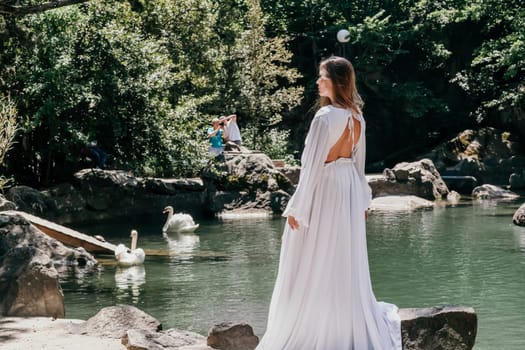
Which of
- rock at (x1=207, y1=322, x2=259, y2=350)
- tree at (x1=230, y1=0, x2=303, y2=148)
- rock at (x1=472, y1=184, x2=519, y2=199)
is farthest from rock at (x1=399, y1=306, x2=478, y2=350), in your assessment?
tree at (x1=230, y1=0, x2=303, y2=148)

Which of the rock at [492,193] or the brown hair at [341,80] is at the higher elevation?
the brown hair at [341,80]

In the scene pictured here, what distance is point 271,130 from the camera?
2886 cm

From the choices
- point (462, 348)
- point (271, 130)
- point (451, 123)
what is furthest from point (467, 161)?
point (462, 348)

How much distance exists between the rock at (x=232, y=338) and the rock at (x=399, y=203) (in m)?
14.8

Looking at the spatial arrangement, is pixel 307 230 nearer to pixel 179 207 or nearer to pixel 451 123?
pixel 179 207

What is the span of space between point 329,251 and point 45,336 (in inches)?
113

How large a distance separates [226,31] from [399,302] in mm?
19123

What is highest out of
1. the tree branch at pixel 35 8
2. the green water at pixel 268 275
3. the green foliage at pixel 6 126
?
the tree branch at pixel 35 8

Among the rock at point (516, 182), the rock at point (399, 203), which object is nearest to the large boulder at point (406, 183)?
the rock at point (399, 203)

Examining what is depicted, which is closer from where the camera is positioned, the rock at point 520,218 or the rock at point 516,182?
the rock at point 520,218

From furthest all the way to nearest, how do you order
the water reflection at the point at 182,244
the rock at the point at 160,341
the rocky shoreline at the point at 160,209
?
1. the water reflection at the point at 182,244
2. the rocky shoreline at the point at 160,209
3. the rock at the point at 160,341

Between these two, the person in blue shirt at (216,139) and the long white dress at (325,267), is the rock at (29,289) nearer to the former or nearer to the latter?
the long white dress at (325,267)

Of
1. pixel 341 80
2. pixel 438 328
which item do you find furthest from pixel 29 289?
pixel 341 80

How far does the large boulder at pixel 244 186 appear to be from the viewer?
20.6 metres
